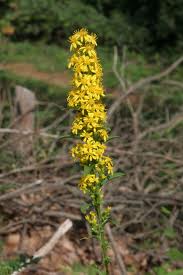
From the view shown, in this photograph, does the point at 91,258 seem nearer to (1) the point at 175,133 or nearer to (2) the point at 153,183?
(2) the point at 153,183

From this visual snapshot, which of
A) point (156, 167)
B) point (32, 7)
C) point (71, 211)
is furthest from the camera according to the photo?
point (32, 7)

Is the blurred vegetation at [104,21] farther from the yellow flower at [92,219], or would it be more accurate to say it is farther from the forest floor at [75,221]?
the yellow flower at [92,219]

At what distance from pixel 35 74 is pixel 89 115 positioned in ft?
30.0

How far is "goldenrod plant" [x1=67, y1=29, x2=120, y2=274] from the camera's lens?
2.21m

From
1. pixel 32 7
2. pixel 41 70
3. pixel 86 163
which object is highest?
pixel 32 7

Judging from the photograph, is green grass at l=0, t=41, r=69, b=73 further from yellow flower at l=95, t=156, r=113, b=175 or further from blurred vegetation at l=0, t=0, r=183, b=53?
yellow flower at l=95, t=156, r=113, b=175

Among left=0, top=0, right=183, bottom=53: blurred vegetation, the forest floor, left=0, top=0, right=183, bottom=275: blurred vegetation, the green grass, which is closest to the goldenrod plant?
the forest floor

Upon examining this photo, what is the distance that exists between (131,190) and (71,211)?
521mm

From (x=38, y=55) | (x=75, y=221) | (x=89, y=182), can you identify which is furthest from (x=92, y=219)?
(x=38, y=55)

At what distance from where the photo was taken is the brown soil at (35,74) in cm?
1083

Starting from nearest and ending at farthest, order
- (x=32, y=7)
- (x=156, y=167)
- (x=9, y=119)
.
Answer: (x=156, y=167), (x=9, y=119), (x=32, y=7)

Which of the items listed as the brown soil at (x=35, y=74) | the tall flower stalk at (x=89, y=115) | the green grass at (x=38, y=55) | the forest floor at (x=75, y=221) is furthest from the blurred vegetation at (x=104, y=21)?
the tall flower stalk at (x=89, y=115)

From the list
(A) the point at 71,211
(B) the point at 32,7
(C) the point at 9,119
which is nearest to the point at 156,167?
(A) the point at 71,211

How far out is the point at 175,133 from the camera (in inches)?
248
